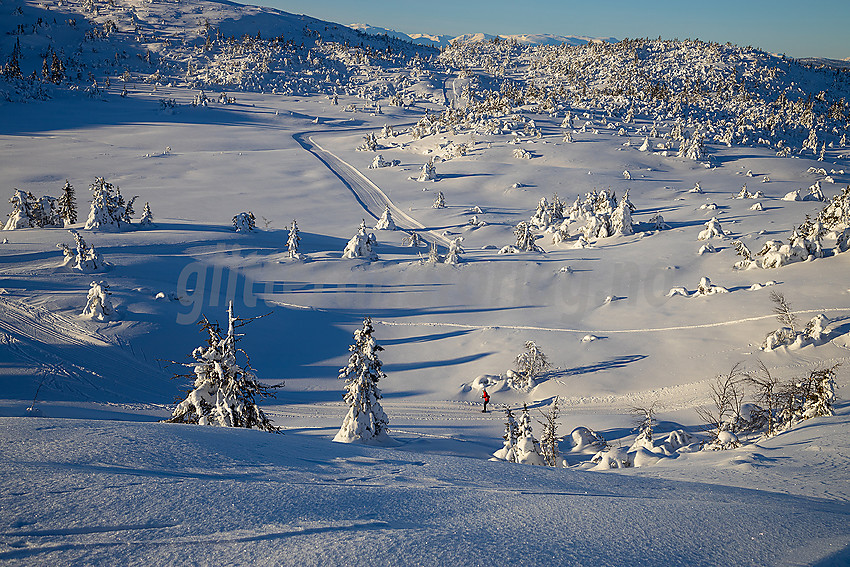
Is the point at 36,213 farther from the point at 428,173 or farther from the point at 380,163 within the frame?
the point at 380,163

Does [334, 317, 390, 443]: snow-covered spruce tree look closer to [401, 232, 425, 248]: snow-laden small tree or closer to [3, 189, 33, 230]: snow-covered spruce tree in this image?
[401, 232, 425, 248]: snow-laden small tree

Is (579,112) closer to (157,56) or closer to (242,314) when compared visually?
(242,314)

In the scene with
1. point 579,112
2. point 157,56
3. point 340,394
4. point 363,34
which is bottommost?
point 340,394

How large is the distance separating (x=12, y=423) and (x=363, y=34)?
159112 mm

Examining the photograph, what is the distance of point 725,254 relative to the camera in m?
20.7

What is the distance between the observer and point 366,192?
42062 mm

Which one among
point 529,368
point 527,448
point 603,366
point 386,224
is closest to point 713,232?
point 603,366

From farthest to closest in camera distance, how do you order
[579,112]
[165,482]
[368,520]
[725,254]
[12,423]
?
[579,112] → [725,254] → [12,423] → [165,482] → [368,520]

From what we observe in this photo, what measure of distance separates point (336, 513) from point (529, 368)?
1248 centimetres

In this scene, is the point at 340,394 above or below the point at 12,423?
below

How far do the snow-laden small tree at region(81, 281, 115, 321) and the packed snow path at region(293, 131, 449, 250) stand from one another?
18404mm

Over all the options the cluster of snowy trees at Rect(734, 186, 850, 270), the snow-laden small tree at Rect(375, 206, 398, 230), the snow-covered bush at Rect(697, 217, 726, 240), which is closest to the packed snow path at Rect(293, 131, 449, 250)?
the snow-laden small tree at Rect(375, 206, 398, 230)

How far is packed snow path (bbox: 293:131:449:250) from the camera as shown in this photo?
3338 cm

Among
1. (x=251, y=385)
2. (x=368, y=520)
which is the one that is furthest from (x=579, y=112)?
(x=368, y=520)
